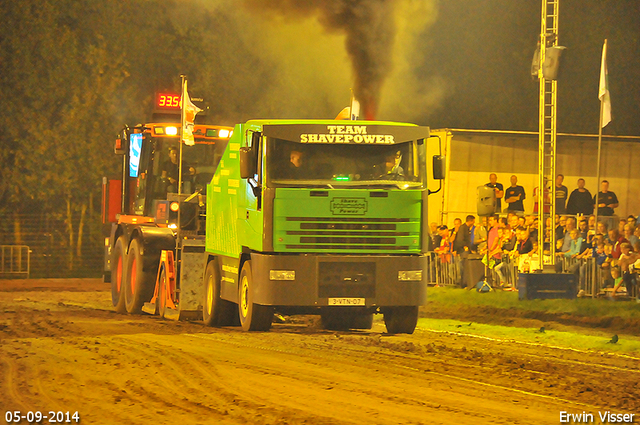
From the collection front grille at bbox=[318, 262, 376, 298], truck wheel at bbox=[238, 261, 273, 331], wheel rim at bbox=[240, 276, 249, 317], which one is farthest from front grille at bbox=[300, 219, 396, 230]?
wheel rim at bbox=[240, 276, 249, 317]

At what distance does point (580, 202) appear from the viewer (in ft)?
85.1

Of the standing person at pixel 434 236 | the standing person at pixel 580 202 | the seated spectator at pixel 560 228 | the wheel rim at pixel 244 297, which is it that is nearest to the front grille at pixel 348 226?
the wheel rim at pixel 244 297

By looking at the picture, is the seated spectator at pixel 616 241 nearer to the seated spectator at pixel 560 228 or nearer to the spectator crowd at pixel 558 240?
the spectator crowd at pixel 558 240

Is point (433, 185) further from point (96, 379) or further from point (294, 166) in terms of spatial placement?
point (96, 379)

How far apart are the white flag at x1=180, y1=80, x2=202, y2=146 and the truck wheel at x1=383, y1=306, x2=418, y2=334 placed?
17.4ft

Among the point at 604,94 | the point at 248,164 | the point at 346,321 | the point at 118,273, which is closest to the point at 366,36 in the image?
the point at 604,94

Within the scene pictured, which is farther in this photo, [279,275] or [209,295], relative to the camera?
[209,295]

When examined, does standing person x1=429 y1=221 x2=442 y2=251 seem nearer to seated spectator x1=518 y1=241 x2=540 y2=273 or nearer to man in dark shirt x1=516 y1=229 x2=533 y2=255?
man in dark shirt x1=516 y1=229 x2=533 y2=255

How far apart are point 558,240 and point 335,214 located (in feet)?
31.8

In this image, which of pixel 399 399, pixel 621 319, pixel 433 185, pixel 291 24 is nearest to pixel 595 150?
pixel 433 185

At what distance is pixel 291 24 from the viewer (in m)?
29.9

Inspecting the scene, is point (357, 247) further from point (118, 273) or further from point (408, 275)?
point (118, 273)

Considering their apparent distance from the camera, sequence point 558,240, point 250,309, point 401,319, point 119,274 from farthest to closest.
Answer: point 558,240
point 119,274
point 401,319
point 250,309

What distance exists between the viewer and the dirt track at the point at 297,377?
9734 mm
